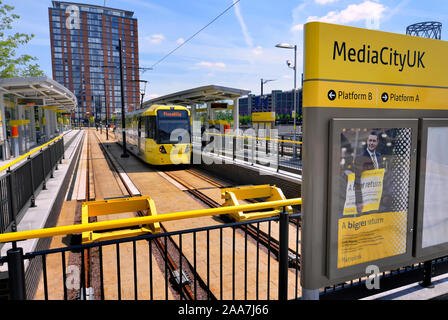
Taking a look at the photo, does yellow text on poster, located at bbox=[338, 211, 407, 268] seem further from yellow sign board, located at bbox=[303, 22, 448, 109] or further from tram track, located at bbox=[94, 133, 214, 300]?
tram track, located at bbox=[94, 133, 214, 300]

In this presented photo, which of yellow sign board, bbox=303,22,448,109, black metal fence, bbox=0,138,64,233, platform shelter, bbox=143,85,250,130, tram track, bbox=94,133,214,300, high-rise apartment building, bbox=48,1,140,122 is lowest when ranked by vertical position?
tram track, bbox=94,133,214,300

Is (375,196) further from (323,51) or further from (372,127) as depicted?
(323,51)

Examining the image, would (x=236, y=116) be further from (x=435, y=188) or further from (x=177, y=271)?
(x=435, y=188)

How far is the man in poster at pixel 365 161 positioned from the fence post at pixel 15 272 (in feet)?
8.81

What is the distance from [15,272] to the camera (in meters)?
2.34

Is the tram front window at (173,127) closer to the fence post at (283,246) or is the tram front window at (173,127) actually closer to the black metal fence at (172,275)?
the black metal fence at (172,275)

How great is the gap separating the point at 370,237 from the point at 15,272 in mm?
2891

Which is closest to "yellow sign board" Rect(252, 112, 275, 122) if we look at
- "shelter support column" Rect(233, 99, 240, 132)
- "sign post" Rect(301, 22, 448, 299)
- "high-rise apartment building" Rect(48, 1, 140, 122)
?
"shelter support column" Rect(233, 99, 240, 132)

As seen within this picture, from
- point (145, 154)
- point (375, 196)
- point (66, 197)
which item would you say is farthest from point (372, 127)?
point (145, 154)

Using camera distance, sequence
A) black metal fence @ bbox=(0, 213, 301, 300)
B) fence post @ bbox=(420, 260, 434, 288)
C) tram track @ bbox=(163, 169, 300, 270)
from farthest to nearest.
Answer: tram track @ bbox=(163, 169, 300, 270)
black metal fence @ bbox=(0, 213, 301, 300)
fence post @ bbox=(420, 260, 434, 288)

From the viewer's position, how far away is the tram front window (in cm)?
1628
